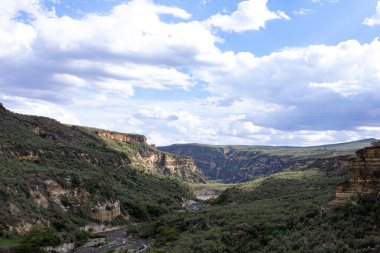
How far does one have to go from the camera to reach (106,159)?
436 feet

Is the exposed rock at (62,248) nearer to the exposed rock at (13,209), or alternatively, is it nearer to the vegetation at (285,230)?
the exposed rock at (13,209)

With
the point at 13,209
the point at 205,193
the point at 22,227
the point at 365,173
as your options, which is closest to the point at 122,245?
the point at 22,227

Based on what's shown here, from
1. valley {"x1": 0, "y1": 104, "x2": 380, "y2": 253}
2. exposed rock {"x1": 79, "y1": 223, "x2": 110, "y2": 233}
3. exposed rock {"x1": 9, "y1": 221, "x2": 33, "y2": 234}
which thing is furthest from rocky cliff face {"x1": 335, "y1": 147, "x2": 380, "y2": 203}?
exposed rock {"x1": 79, "y1": 223, "x2": 110, "y2": 233}

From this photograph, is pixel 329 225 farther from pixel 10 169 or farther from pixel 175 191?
pixel 175 191

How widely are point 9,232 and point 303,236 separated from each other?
37919 mm

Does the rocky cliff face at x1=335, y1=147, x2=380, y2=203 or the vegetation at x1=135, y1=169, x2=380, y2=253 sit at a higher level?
the rocky cliff face at x1=335, y1=147, x2=380, y2=203

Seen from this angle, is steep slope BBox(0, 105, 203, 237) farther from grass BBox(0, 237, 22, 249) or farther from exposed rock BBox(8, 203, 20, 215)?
grass BBox(0, 237, 22, 249)

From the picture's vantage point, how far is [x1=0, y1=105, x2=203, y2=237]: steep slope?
235ft

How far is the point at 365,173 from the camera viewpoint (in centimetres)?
3806

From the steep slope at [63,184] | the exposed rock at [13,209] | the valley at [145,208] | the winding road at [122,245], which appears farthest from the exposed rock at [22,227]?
the winding road at [122,245]

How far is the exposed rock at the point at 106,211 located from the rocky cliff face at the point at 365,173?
55.2 m

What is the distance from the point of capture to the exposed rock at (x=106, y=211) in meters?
86.3

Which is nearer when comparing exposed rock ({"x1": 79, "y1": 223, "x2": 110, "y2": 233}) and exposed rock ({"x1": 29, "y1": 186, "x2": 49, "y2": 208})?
exposed rock ({"x1": 29, "y1": 186, "x2": 49, "y2": 208})

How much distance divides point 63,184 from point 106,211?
9611 mm
